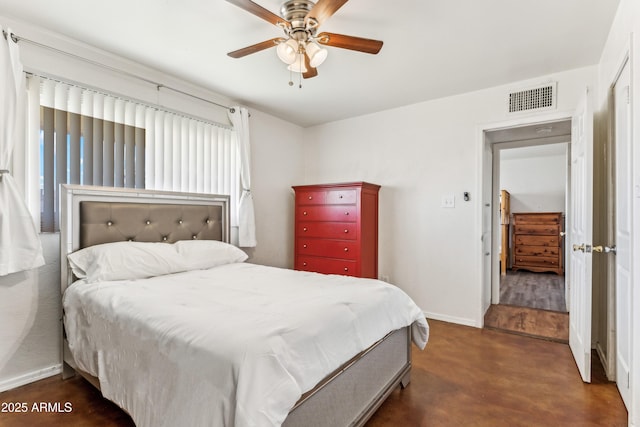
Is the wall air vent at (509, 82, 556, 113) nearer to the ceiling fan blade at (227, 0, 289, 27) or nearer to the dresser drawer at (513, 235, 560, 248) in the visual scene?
the ceiling fan blade at (227, 0, 289, 27)

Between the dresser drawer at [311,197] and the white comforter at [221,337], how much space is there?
1.63 metres

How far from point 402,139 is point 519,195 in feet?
14.5

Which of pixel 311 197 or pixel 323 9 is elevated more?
pixel 323 9

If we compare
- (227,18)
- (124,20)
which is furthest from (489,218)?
(124,20)

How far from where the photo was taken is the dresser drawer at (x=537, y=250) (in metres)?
5.79

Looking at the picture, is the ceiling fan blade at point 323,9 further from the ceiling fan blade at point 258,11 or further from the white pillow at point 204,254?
the white pillow at point 204,254

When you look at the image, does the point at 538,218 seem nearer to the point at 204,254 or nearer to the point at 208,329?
the point at 204,254

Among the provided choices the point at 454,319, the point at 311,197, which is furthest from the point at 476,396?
the point at 311,197

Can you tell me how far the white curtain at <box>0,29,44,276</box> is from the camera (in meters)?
1.84

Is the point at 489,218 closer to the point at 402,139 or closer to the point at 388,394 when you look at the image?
the point at 402,139

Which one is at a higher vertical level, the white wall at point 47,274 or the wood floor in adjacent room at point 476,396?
the white wall at point 47,274

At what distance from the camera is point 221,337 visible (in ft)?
3.65

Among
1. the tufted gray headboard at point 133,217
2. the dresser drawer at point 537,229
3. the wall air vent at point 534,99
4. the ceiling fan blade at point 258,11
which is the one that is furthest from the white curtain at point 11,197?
the dresser drawer at point 537,229

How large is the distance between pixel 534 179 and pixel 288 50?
21.4 feet
